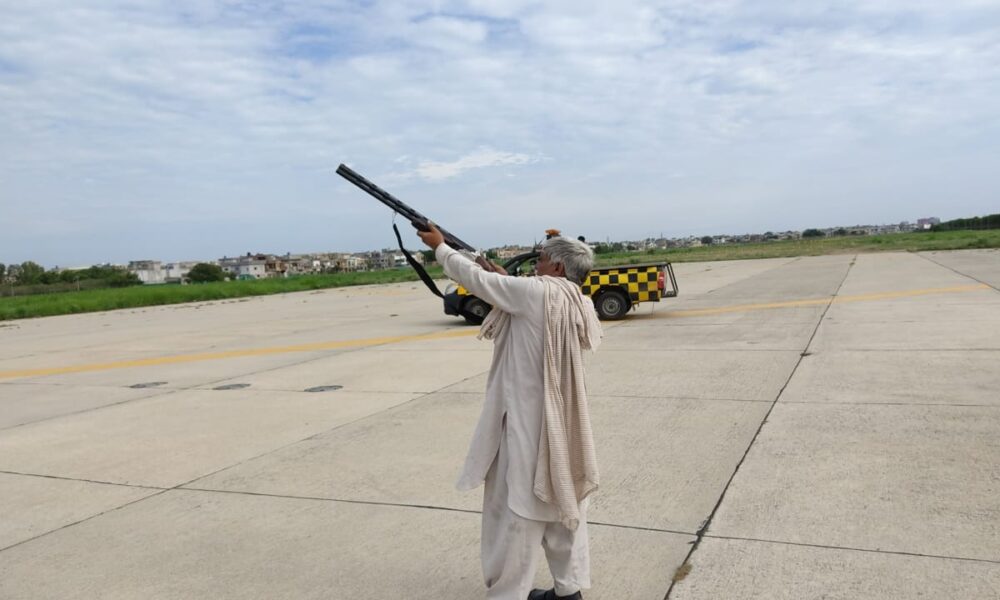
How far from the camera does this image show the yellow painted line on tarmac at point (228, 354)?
11.4m

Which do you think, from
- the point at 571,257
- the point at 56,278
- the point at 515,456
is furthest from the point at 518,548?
the point at 56,278

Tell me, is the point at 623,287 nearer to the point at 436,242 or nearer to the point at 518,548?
the point at 436,242

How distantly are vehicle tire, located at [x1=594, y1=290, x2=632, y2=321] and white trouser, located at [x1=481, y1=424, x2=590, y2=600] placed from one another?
Result: 10968 mm

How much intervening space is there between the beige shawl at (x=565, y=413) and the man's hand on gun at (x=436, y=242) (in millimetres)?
296

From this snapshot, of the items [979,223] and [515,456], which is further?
[979,223]

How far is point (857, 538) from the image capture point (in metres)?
3.59

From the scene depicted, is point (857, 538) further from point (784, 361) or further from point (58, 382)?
point (58, 382)

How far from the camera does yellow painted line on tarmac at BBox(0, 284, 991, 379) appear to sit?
37.9 feet

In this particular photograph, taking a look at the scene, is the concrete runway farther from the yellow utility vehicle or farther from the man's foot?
the yellow utility vehicle

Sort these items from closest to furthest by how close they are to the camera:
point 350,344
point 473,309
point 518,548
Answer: point 518,548 → point 350,344 → point 473,309

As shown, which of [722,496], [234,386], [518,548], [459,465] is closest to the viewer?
[518,548]

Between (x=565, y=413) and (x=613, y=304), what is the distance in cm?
1118

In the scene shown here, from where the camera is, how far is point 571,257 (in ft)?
10.2

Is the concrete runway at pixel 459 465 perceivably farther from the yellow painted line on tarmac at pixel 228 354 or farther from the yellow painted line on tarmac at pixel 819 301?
the yellow painted line on tarmac at pixel 819 301
